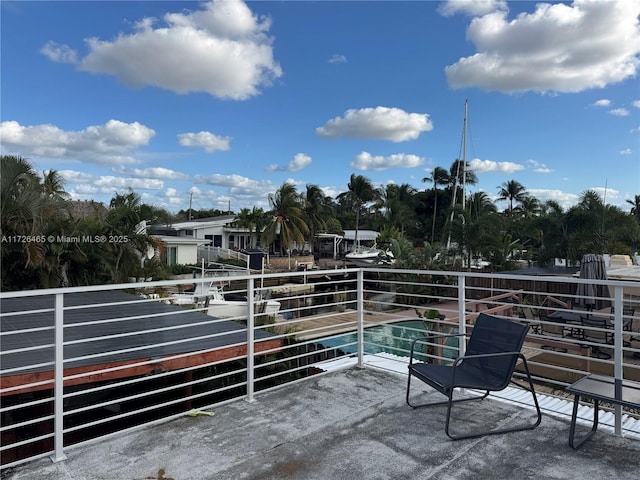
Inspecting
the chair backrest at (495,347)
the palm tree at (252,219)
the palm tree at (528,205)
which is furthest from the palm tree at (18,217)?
the palm tree at (528,205)

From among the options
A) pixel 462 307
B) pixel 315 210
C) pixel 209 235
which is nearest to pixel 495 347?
pixel 462 307

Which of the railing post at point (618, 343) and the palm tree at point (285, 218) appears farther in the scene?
the palm tree at point (285, 218)

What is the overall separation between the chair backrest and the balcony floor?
354 mm

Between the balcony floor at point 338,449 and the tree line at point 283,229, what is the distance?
8.11 meters

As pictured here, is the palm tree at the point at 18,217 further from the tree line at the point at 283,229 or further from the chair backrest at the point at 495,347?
the chair backrest at the point at 495,347

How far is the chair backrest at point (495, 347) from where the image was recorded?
268cm

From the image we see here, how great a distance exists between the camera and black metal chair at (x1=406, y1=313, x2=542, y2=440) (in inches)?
103

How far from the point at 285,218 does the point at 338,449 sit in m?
29.4

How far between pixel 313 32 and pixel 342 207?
126 feet

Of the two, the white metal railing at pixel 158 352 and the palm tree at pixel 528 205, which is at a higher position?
the palm tree at pixel 528 205

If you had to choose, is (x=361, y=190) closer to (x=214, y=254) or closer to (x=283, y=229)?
(x=283, y=229)

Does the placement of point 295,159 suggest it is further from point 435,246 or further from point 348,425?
point 348,425

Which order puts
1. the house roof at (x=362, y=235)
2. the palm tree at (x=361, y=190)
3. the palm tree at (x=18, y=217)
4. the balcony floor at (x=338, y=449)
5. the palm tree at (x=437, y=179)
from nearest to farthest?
the balcony floor at (x=338, y=449)
the palm tree at (x=18, y=217)
the house roof at (x=362, y=235)
the palm tree at (x=361, y=190)
the palm tree at (x=437, y=179)

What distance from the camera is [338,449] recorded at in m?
2.51
